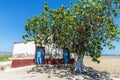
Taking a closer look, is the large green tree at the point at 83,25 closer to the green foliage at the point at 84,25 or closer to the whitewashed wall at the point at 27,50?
the green foliage at the point at 84,25

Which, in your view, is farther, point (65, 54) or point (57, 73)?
point (65, 54)

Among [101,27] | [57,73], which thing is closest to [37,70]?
[57,73]

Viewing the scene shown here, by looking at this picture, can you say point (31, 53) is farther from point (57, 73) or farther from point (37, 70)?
point (57, 73)

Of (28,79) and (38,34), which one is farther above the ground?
(38,34)

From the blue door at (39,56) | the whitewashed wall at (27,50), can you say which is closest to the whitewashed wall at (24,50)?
the whitewashed wall at (27,50)

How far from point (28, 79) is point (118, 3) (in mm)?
10446

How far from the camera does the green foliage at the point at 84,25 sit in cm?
2034

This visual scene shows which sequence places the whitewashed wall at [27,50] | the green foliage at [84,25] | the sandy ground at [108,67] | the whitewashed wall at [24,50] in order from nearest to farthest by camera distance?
the green foliage at [84,25], the sandy ground at [108,67], the whitewashed wall at [27,50], the whitewashed wall at [24,50]

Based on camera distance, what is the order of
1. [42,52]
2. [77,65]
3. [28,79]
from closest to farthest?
[28,79] → [77,65] → [42,52]

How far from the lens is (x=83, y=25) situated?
822 inches

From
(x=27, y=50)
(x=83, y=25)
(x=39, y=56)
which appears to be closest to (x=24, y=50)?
(x=27, y=50)

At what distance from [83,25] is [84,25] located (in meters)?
0.13

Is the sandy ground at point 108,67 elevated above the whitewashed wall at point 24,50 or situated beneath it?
situated beneath

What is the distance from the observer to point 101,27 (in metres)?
21.4
